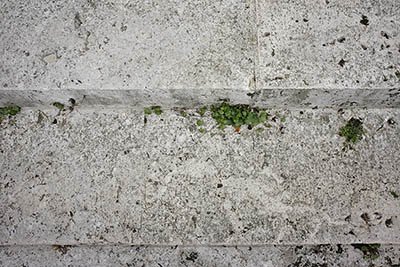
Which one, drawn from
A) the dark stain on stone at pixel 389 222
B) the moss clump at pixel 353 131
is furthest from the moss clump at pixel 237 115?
the dark stain on stone at pixel 389 222

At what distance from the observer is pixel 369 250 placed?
204 centimetres

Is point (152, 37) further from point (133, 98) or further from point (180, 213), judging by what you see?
point (180, 213)

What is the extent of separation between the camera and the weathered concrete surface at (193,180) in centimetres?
209

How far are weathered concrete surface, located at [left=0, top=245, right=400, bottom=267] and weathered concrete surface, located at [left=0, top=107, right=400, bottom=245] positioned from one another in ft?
0.16

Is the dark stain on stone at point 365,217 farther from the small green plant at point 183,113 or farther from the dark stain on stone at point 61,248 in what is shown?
the dark stain on stone at point 61,248

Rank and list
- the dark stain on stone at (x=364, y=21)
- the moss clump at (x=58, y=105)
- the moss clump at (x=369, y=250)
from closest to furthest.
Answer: the moss clump at (x=369, y=250) < the dark stain on stone at (x=364, y=21) < the moss clump at (x=58, y=105)

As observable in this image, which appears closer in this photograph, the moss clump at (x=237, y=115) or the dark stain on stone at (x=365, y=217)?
the dark stain on stone at (x=365, y=217)

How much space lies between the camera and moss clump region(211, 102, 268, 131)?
225 centimetres

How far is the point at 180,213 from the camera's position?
2119 mm

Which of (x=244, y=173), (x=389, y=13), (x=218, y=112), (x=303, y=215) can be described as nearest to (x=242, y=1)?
(x=218, y=112)

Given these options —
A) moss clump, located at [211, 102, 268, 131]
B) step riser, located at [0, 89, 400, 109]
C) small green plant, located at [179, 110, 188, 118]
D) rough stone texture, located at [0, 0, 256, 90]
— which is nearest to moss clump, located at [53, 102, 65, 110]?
step riser, located at [0, 89, 400, 109]

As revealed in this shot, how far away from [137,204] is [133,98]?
65 cm

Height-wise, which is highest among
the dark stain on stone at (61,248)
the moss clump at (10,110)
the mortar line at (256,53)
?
the mortar line at (256,53)

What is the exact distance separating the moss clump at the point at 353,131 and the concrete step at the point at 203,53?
0.12m
